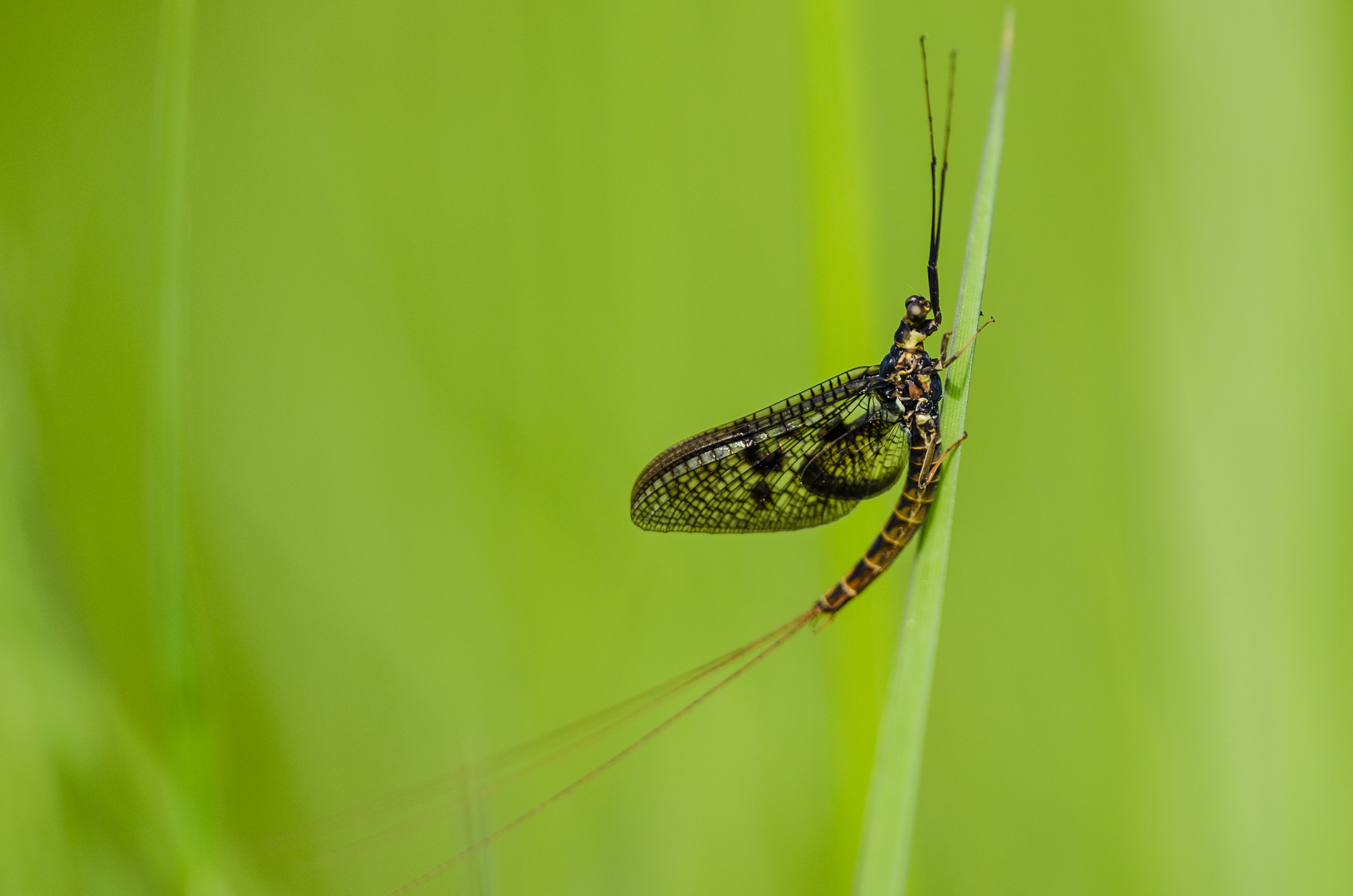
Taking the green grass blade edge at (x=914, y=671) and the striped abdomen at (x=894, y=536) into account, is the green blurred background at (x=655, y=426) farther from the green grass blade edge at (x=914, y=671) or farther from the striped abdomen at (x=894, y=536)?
the green grass blade edge at (x=914, y=671)

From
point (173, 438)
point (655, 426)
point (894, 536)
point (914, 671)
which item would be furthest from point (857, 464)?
point (173, 438)

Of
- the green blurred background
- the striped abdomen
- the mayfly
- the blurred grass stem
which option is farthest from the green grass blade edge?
the blurred grass stem

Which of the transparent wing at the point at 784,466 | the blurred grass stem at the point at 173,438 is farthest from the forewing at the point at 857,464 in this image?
the blurred grass stem at the point at 173,438

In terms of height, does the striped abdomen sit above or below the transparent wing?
below

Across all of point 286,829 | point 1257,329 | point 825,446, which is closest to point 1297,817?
point 1257,329

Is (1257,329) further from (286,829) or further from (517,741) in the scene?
(286,829)

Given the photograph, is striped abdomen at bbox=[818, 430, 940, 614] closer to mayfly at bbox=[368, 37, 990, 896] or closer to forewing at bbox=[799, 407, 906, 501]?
mayfly at bbox=[368, 37, 990, 896]
